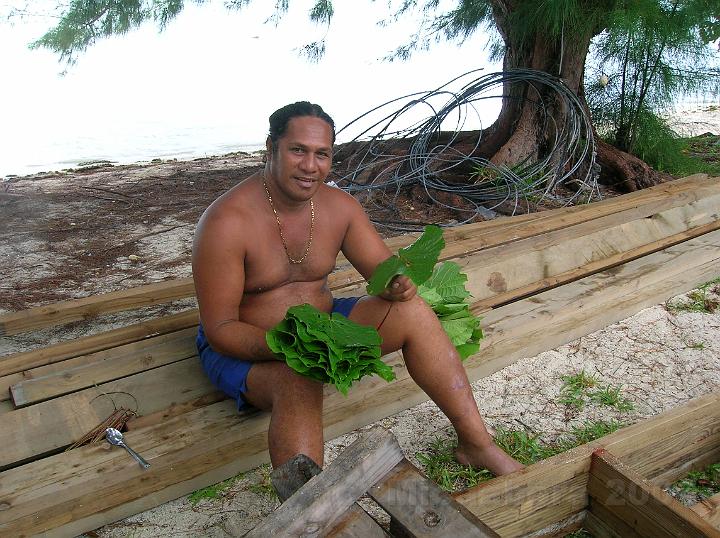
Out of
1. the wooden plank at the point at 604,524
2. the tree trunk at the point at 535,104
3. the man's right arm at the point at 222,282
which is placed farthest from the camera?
the tree trunk at the point at 535,104

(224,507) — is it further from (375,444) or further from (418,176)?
(418,176)

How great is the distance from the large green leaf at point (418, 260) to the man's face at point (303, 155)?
38 cm

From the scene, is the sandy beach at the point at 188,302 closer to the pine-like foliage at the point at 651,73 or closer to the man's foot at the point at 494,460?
the man's foot at the point at 494,460

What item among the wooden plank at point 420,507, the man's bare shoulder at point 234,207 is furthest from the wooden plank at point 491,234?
the wooden plank at point 420,507

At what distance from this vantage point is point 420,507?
148cm

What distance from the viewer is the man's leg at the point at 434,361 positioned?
82.9 inches

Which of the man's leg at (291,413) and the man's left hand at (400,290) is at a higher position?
the man's left hand at (400,290)

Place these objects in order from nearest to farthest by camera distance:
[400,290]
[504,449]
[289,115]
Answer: [400,290] < [289,115] < [504,449]

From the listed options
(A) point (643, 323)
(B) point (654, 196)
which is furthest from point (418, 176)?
(A) point (643, 323)

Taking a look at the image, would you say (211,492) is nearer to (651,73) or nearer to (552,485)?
(552,485)

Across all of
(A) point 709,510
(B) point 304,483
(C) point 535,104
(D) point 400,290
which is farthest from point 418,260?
(C) point 535,104

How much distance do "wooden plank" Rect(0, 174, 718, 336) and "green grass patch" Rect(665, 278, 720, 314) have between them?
1.76 ft

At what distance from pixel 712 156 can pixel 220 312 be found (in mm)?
6573

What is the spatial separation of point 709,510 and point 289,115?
1.56 metres
